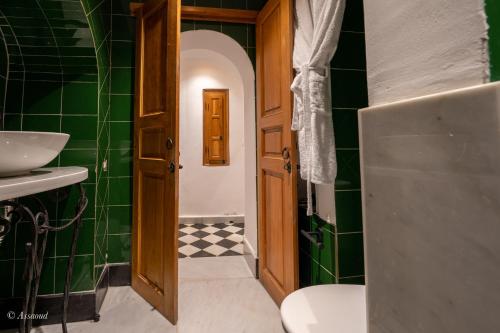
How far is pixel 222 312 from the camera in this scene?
1.75m

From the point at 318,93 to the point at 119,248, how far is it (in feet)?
5.97

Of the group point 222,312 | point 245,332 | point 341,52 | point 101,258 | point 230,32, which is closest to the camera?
point 341,52

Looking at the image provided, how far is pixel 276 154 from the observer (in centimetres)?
180

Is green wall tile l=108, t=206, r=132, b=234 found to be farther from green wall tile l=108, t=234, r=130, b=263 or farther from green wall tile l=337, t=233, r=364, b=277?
green wall tile l=337, t=233, r=364, b=277

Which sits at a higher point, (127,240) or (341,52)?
(341,52)

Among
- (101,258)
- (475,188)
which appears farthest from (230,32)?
(475,188)

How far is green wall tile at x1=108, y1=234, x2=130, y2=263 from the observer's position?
2.07 metres

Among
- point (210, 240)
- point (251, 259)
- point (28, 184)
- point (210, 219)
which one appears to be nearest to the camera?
point (28, 184)

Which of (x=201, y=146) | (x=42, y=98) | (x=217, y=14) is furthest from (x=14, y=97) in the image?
(x=201, y=146)

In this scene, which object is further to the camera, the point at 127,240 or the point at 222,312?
the point at 127,240

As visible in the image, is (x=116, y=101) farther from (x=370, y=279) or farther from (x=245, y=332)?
(x=370, y=279)

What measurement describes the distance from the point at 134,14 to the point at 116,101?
681mm

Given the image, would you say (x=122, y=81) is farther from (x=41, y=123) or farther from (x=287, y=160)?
(x=287, y=160)

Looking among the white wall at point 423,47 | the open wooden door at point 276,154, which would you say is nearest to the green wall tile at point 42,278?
the open wooden door at point 276,154
